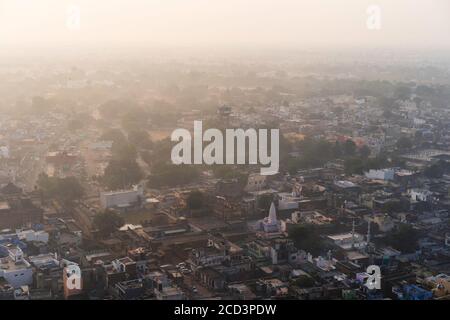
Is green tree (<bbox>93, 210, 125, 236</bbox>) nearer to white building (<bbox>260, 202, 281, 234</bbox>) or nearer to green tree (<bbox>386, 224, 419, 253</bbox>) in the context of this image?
white building (<bbox>260, 202, 281, 234</bbox>)

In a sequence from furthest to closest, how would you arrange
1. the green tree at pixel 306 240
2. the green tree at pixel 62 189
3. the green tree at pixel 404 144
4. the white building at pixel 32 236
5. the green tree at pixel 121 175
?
the green tree at pixel 404 144
the green tree at pixel 121 175
the green tree at pixel 62 189
the white building at pixel 32 236
the green tree at pixel 306 240

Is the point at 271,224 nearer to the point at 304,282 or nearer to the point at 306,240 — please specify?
the point at 306,240

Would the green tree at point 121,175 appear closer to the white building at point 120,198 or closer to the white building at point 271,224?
the white building at point 120,198

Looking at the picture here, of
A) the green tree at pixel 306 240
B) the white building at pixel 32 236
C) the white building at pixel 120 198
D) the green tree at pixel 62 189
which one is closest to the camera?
the green tree at pixel 306 240

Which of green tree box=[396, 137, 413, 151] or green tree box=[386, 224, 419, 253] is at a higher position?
green tree box=[396, 137, 413, 151]

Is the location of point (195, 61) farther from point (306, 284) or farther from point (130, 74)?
point (306, 284)

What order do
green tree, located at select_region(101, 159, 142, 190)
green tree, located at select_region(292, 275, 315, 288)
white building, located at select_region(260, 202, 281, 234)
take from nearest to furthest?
green tree, located at select_region(292, 275, 315, 288), white building, located at select_region(260, 202, 281, 234), green tree, located at select_region(101, 159, 142, 190)

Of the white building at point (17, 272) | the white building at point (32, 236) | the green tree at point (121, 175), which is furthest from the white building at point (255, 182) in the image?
the white building at point (17, 272)

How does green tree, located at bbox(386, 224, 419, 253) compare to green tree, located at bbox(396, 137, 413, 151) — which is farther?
green tree, located at bbox(396, 137, 413, 151)

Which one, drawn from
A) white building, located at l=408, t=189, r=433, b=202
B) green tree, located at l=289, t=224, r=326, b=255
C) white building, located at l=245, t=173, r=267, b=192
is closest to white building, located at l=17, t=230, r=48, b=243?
green tree, located at l=289, t=224, r=326, b=255
